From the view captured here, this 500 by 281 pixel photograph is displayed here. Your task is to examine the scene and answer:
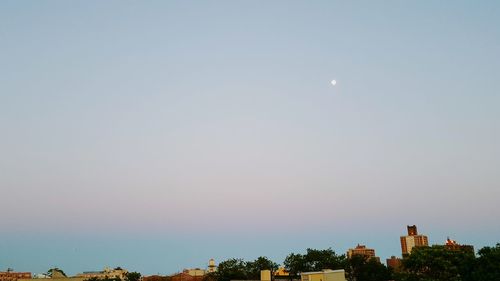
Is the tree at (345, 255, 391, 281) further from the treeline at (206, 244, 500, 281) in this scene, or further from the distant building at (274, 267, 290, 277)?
the distant building at (274, 267, 290, 277)

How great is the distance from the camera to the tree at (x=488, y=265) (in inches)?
1983

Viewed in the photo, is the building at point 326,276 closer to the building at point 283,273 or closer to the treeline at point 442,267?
the treeline at point 442,267

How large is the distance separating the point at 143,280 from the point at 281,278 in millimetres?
38439

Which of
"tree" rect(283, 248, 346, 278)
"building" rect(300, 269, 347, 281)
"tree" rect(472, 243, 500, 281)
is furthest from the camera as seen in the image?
"tree" rect(283, 248, 346, 278)

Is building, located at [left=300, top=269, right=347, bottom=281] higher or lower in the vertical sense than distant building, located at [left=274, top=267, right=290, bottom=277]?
lower

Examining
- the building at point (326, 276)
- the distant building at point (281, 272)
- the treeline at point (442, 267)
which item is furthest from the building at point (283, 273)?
the building at point (326, 276)

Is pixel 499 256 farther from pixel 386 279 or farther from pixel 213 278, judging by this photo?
pixel 213 278

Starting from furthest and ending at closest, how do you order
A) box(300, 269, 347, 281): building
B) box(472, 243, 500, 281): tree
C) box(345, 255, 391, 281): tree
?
box(345, 255, 391, 281): tree → box(300, 269, 347, 281): building → box(472, 243, 500, 281): tree

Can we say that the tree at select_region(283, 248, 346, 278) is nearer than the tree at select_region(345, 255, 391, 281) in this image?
No

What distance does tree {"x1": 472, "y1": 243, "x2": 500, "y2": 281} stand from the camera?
50.4 meters

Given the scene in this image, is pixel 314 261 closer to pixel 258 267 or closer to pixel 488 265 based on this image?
pixel 258 267

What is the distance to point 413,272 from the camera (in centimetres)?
5872

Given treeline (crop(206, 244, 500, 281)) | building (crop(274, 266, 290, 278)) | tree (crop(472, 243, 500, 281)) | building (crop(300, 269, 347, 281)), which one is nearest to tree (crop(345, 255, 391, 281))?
treeline (crop(206, 244, 500, 281))

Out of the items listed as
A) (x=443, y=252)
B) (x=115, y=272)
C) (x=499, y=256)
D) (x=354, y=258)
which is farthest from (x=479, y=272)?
(x=115, y=272)
